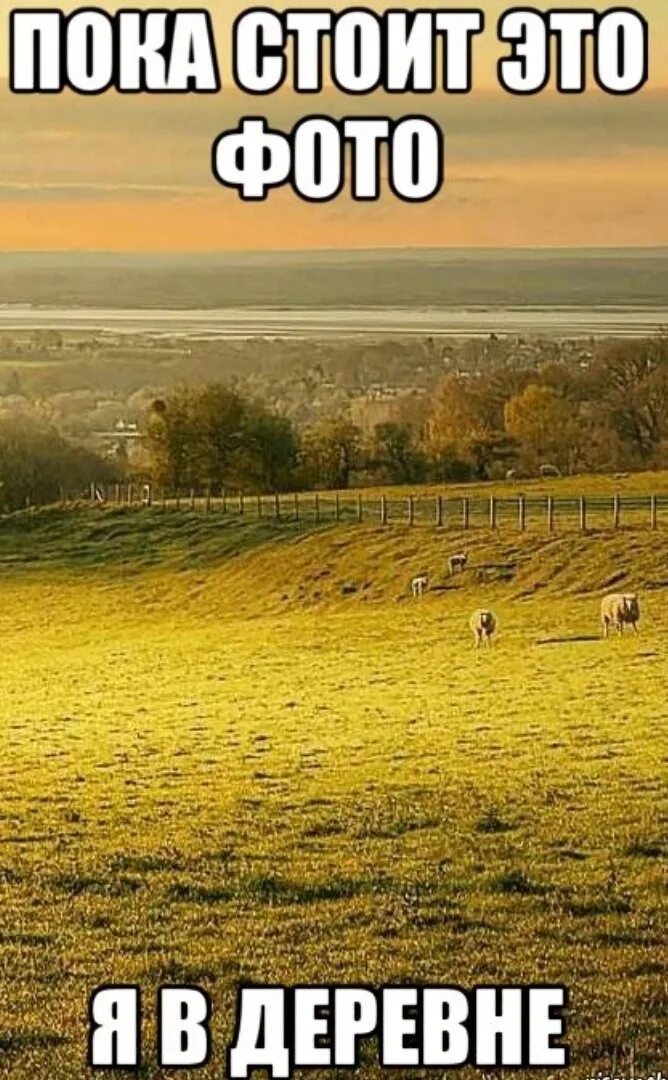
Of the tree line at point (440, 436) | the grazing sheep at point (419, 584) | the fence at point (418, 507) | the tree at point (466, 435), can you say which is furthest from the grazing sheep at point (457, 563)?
the tree at point (466, 435)

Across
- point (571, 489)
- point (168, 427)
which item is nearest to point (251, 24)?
point (571, 489)

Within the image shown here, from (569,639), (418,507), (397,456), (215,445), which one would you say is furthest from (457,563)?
(215,445)

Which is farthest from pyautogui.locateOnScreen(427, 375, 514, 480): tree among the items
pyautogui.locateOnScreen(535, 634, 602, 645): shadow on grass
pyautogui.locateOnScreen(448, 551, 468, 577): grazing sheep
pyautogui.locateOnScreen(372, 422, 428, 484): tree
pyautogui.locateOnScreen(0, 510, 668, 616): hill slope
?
pyautogui.locateOnScreen(535, 634, 602, 645): shadow on grass

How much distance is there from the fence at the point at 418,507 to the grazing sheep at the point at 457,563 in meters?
4.27

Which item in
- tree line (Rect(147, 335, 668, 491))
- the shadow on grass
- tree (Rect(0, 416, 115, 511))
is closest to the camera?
the shadow on grass

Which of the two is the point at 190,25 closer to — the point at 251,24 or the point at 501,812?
the point at 251,24

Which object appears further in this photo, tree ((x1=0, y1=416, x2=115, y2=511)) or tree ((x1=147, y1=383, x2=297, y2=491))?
tree ((x1=0, y1=416, x2=115, y2=511))

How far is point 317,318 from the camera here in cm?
8962

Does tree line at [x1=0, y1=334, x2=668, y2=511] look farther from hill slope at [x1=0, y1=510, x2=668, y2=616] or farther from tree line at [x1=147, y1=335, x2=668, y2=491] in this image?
hill slope at [x1=0, y1=510, x2=668, y2=616]

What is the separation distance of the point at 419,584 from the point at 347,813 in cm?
3075

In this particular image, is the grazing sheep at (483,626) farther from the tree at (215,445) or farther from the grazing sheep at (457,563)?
the tree at (215,445)

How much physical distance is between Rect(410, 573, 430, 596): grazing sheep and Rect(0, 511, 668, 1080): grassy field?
2457mm

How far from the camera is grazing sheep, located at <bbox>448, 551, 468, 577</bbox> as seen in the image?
48.3 m

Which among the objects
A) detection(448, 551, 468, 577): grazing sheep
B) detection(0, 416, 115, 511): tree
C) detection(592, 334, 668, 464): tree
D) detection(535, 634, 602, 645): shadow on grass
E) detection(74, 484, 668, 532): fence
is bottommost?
detection(535, 634, 602, 645): shadow on grass
